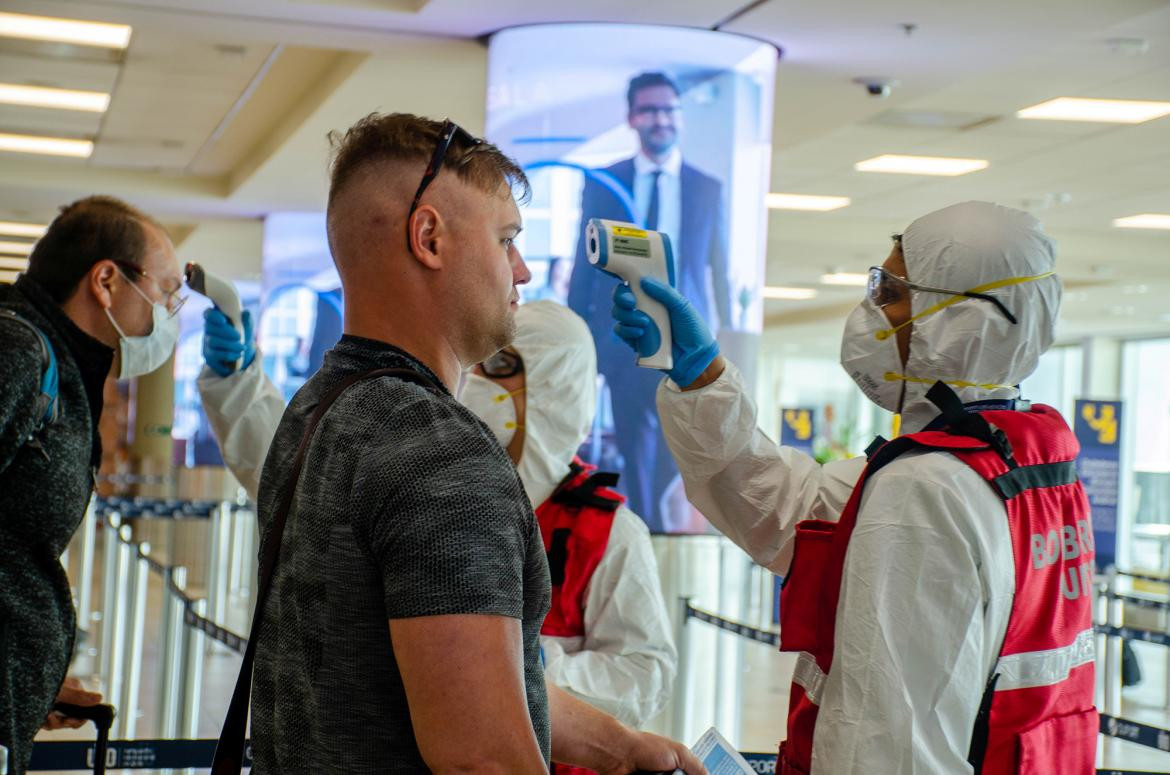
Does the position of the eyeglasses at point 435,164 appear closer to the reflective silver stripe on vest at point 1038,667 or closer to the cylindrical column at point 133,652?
the reflective silver stripe on vest at point 1038,667

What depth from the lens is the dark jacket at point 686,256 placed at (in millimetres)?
6492

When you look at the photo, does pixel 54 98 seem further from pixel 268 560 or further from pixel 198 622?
pixel 268 560

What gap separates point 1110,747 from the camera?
8062mm

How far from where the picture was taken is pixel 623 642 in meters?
3.01

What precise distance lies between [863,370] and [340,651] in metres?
1.57

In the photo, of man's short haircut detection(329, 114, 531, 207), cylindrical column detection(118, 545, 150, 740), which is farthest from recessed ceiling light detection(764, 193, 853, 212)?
man's short haircut detection(329, 114, 531, 207)

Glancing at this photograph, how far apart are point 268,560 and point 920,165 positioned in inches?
380

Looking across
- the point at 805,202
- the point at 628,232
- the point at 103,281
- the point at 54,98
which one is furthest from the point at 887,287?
the point at 805,202

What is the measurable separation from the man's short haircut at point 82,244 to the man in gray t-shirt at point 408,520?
1613 millimetres

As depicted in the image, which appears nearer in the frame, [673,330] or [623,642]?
[673,330]

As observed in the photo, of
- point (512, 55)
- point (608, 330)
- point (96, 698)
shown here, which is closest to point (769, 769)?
point (96, 698)

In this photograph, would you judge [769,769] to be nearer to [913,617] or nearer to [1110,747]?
[913,617]

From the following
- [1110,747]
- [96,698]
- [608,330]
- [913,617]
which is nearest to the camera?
[913,617]

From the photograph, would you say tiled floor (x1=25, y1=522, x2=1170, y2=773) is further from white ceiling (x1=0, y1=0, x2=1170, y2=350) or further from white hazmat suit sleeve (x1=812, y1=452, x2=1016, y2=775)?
white hazmat suit sleeve (x1=812, y1=452, x2=1016, y2=775)
